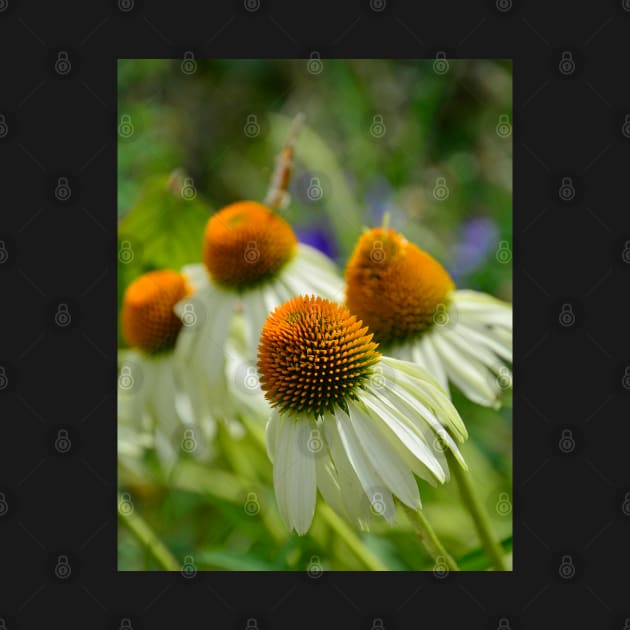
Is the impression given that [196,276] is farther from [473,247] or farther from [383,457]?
[473,247]

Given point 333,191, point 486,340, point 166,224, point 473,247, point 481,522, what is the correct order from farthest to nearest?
point 333,191 < point 473,247 < point 166,224 < point 486,340 < point 481,522

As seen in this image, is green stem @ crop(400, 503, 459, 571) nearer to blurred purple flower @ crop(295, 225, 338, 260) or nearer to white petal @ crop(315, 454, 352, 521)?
white petal @ crop(315, 454, 352, 521)

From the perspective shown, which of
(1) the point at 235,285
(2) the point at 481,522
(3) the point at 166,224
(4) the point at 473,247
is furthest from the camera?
(4) the point at 473,247

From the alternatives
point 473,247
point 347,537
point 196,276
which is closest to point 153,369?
point 196,276
